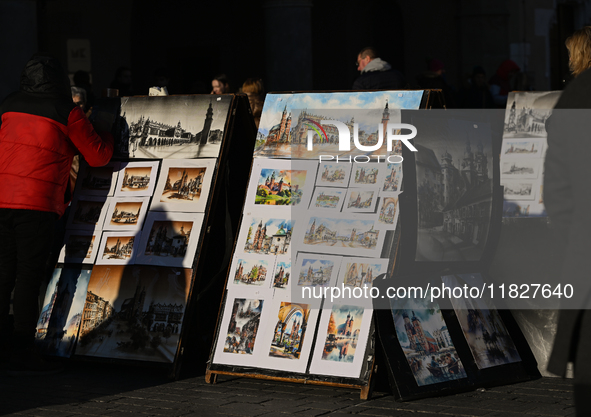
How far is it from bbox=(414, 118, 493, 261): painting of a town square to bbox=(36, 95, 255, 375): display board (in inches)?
50.9

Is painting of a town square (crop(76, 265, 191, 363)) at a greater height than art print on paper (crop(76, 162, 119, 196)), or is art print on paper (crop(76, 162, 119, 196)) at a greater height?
art print on paper (crop(76, 162, 119, 196))

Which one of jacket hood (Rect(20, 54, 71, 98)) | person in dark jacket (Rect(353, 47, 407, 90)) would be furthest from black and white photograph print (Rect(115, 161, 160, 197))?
person in dark jacket (Rect(353, 47, 407, 90))

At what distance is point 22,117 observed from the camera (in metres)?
5.34

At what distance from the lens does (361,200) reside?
16.4ft

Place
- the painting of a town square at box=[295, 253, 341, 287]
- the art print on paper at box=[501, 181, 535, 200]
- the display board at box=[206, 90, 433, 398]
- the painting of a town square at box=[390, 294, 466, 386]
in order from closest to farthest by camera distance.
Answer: the painting of a town square at box=[390, 294, 466, 386] < the display board at box=[206, 90, 433, 398] < the painting of a town square at box=[295, 253, 341, 287] < the art print on paper at box=[501, 181, 535, 200]

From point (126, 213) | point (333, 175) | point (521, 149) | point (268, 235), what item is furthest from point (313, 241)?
point (521, 149)

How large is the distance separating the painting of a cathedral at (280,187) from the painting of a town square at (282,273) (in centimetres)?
36

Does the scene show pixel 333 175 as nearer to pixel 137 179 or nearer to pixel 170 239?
pixel 170 239

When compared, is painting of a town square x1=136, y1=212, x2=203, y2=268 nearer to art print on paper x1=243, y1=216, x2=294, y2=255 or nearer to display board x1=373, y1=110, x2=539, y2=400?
art print on paper x1=243, y1=216, x2=294, y2=255

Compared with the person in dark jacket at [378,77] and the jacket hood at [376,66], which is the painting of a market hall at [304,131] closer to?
the person in dark jacket at [378,77]

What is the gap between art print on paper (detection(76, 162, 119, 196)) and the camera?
18.8 ft

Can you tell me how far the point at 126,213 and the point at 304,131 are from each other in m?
1.29

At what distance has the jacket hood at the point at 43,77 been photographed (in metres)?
5.32

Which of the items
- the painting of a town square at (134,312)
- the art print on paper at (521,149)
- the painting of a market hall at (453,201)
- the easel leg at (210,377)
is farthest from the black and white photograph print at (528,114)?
the easel leg at (210,377)
